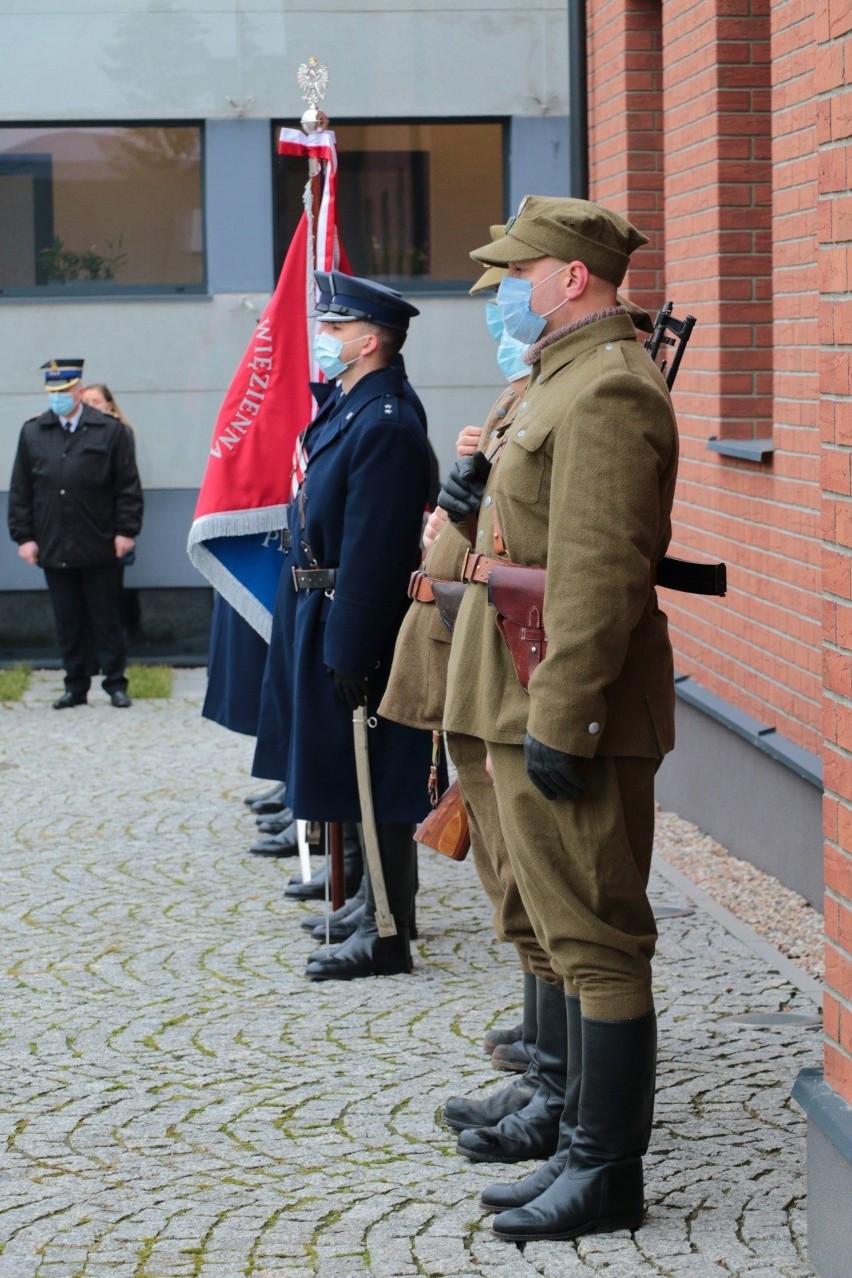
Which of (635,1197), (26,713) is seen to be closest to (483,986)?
(635,1197)

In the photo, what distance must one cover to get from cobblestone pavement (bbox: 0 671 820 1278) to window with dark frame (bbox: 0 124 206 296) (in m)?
7.03

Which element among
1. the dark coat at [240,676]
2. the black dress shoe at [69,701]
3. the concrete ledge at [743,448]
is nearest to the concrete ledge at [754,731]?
the concrete ledge at [743,448]

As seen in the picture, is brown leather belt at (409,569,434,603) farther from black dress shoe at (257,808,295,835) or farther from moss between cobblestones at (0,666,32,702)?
moss between cobblestones at (0,666,32,702)

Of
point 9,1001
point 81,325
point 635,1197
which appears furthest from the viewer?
point 81,325

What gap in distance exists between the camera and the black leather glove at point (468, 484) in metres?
4.22

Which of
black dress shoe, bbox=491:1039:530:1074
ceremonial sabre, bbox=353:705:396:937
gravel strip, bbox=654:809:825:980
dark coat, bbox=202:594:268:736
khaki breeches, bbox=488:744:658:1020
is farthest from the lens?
dark coat, bbox=202:594:268:736

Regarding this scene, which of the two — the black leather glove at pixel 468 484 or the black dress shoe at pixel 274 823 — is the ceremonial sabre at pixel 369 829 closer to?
the black leather glove at pixel 468 484

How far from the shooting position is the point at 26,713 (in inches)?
460

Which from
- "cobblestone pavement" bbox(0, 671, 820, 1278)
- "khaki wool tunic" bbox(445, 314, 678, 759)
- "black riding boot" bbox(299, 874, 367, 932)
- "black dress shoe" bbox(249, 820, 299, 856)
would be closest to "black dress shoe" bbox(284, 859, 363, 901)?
"cobblestone pavement" bbox(0, 671, 820, 1278)

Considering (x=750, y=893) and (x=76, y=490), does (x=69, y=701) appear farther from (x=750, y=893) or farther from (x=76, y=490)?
(x=750, y=893)

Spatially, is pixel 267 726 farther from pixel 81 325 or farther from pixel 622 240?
pixel 81 325

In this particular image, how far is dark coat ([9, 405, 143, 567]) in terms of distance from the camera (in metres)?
12.1

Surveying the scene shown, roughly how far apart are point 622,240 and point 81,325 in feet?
33.7

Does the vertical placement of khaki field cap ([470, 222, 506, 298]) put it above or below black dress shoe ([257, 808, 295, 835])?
above
